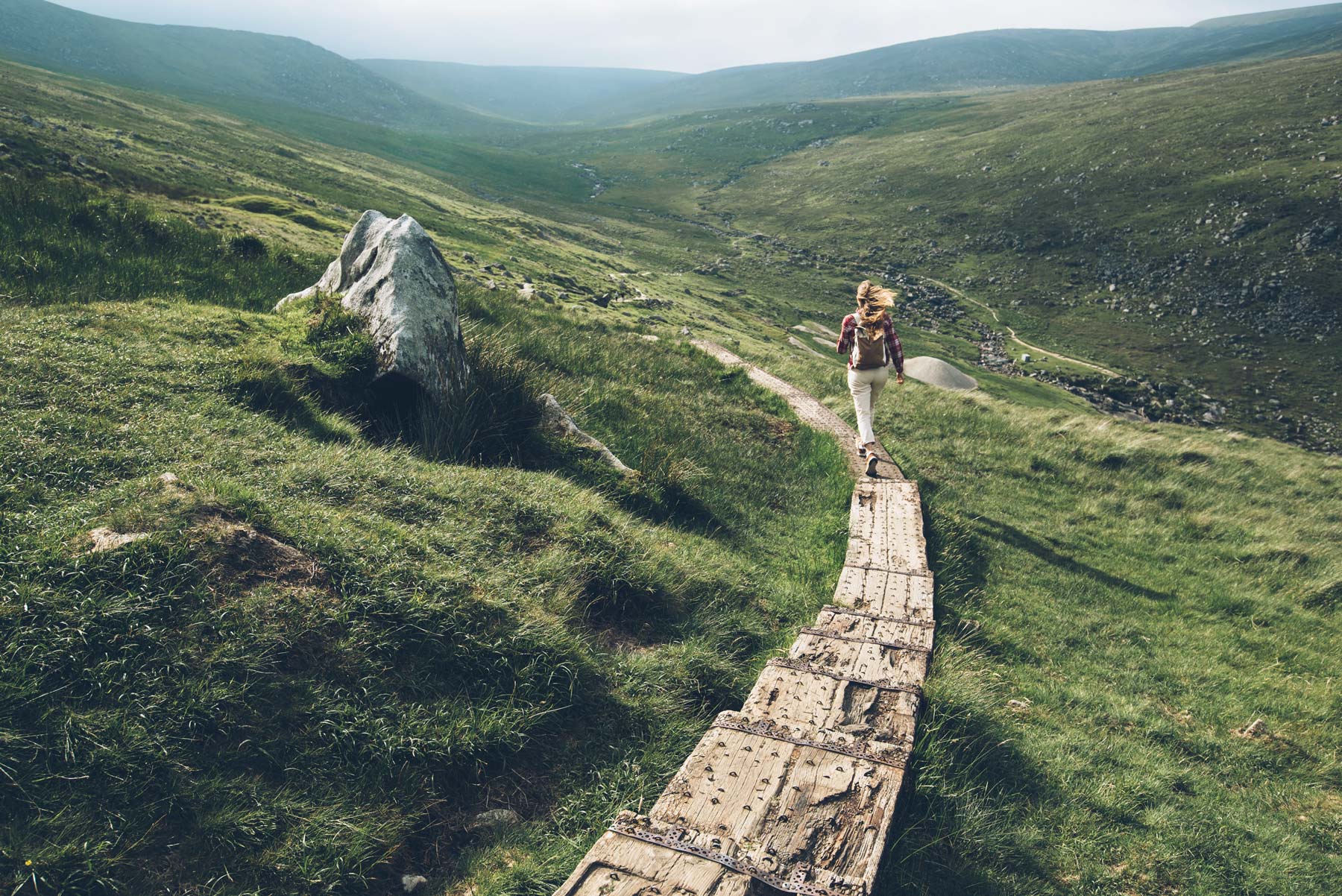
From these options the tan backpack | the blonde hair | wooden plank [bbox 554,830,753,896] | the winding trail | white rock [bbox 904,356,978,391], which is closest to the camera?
wooden plank [bbox 554,830,753,896]

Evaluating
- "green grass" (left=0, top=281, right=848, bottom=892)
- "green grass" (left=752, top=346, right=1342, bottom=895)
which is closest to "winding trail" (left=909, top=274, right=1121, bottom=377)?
"green grass" (left=752, top=346, right=1342, bottom=895)

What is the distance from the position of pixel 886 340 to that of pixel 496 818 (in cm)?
949

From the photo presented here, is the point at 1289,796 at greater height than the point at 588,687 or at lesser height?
lesser

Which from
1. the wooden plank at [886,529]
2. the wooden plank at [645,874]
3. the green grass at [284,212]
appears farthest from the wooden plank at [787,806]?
the green grass at [284,212]

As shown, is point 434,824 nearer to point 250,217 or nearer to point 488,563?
point 488,563

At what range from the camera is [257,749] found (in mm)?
4297

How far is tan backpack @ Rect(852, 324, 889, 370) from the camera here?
37.1 feet

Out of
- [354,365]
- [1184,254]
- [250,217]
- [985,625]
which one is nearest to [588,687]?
[985,625]

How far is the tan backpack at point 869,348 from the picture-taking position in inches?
445

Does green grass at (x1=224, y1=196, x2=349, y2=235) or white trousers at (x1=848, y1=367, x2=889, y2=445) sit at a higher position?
green grass at (x1=224, y1=196, x2=349, y2=235)

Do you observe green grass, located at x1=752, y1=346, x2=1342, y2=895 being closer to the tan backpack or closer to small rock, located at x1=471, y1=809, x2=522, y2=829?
small rock, located at x1=471, y1=809, x2=522, y2=829

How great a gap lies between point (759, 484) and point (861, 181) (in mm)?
158296

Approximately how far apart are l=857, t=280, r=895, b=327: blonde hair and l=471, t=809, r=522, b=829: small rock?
9224 millimetres

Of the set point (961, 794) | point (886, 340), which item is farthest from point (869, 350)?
point (961, 794)
